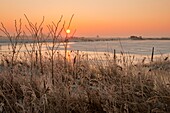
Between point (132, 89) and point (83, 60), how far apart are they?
4.54m

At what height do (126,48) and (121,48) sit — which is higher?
(121,48)

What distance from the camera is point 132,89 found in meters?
4.84

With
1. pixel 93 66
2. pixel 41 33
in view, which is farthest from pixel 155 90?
pixel 93 66

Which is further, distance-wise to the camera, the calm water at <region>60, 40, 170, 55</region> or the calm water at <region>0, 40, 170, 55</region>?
the calm water at <region>0, 40, 170, 55</region>

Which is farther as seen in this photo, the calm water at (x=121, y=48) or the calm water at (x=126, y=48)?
the calm water at (x=121, y=48)

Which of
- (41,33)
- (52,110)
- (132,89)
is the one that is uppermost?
(41,33)

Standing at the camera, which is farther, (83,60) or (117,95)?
(83,60)

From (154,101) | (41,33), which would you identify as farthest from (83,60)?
(154,101)

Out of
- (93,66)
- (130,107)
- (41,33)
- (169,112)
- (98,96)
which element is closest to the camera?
(169,112)

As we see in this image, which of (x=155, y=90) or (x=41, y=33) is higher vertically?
(x=41, y=33)

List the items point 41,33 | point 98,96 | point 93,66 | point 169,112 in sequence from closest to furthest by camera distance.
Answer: point 169,112, point 98,96, point 41,33, point 93,66

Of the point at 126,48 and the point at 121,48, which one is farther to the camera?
the point at 126,48

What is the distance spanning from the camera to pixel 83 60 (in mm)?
9281

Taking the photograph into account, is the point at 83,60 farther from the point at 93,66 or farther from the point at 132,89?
the point at 132,89
